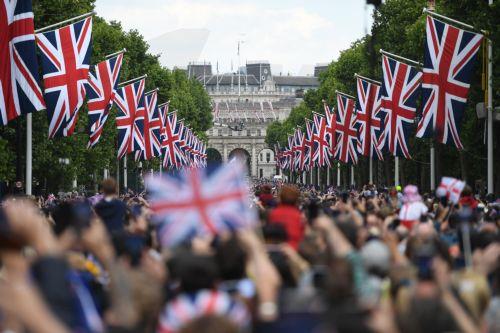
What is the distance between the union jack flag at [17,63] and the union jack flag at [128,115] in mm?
18879

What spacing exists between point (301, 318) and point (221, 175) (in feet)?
5.74

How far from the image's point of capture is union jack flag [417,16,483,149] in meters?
35.3

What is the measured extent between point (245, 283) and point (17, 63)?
2126 cm

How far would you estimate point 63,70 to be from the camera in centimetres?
3419

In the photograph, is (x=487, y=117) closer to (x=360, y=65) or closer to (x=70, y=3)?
(x=70, y=3)

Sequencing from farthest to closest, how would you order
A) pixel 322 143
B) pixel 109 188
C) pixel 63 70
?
pixel 322 143
pixel 63 70
pixel 109 188

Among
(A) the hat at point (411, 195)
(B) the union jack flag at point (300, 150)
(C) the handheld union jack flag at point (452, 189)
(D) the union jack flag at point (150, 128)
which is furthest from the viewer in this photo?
(B) the union jack flag at point (300, 150)

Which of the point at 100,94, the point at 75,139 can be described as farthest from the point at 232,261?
the point at 75,139

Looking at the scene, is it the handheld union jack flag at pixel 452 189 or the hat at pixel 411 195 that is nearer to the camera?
the hat at pixel 411 195

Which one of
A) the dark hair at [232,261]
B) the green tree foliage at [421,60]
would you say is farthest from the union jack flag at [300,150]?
the dark hair at [232,261]

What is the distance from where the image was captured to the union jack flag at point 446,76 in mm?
35344

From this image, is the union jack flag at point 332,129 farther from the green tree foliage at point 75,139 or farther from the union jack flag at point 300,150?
the union jack flag at point 300,150

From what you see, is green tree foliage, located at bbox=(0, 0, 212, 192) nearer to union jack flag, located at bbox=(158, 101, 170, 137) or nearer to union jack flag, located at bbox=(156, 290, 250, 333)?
union jack flag, located at bbox=(158, 101, 170, 137)

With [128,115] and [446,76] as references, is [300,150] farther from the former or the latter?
[446,76]
